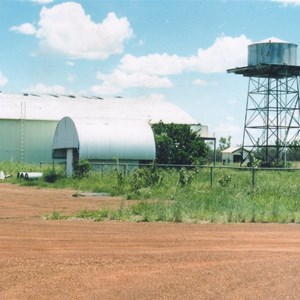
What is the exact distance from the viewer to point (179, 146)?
4819 centimetres

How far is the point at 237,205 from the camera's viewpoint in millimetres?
18656

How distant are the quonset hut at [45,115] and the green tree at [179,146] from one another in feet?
10.2

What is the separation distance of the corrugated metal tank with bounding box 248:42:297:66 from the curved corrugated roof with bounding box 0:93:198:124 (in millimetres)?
13082

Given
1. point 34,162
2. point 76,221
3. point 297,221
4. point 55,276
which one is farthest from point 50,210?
point 34,162

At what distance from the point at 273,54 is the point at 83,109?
20438 mm

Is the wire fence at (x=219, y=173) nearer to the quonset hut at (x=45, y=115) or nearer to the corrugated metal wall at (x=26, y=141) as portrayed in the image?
the quonset hut at (x=45, y=115)

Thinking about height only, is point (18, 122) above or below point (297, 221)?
above

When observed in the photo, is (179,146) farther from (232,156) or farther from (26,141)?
(232,156)

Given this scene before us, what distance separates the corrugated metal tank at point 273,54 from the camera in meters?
51.2

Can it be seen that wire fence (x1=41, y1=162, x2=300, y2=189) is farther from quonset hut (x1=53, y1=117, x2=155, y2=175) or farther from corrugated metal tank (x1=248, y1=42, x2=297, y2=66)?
corrugated metal tank (x1=248, y1=42, x2=297, y2=66)

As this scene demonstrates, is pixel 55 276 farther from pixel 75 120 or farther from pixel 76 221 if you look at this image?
pixel 75 120

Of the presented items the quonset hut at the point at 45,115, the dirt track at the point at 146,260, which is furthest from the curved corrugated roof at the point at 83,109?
the dirt track at the point at 146,260

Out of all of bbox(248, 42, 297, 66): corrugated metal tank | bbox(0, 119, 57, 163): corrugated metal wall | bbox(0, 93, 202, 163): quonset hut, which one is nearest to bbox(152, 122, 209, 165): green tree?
bbox(0, 93, 202, 163): quonset hut

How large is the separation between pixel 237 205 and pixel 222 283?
979 cm
